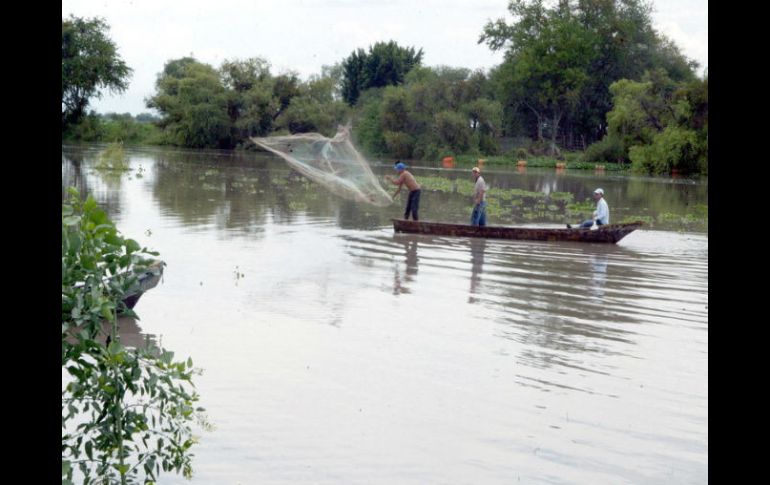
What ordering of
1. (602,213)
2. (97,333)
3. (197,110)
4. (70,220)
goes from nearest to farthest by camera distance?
(70,220), (97,333), (602,213), (197,110)

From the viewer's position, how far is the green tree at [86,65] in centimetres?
6681

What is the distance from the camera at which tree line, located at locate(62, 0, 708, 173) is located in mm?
65750

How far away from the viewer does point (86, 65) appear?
66.8 metres

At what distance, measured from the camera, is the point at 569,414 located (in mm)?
7180

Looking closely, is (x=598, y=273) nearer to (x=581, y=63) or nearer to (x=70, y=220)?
(x=70, y=220)

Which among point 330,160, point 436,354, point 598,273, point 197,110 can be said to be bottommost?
point 436,354

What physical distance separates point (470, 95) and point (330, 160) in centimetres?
5078

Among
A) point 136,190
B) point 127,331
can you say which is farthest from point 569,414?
point 136,190

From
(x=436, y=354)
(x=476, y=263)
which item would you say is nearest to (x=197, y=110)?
(x=476, y=263)

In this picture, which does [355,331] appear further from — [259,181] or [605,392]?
[259,181]

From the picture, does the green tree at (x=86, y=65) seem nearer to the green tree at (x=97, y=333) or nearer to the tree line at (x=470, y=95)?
the tree line at (x=470, y=95)

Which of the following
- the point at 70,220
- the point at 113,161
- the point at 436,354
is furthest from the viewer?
the point at 113,161

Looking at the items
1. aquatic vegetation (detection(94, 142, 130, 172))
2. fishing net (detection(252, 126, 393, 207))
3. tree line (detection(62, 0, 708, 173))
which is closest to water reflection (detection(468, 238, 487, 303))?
fishing net (detection(252, 126, 393, 207))
